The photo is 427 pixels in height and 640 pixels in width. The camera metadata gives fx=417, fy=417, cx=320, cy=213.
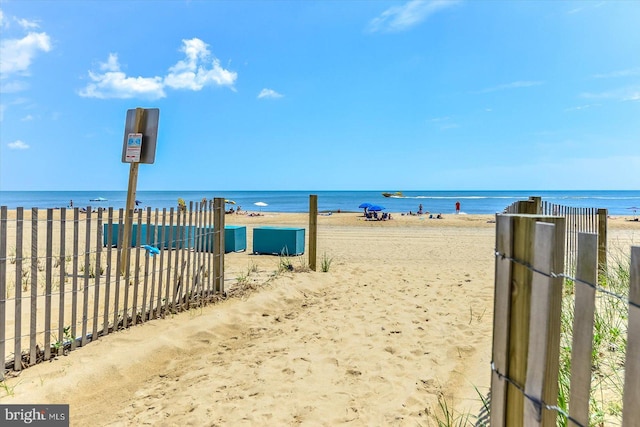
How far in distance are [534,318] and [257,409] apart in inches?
91.7

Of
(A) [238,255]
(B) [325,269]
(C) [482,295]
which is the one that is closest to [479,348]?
(C) [482,295]

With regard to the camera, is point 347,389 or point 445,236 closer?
point 347,389

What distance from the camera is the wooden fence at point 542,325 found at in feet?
3.98

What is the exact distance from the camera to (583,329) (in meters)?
1.39

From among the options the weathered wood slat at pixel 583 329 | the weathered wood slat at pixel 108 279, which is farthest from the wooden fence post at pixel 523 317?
the weathered wood slat at pixel 108 279

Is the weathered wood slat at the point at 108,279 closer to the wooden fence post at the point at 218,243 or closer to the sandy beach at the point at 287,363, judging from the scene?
the sandy beach at the point at 287,363

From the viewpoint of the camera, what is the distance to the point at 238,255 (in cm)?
1052

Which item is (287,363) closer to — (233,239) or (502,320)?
(502,320)

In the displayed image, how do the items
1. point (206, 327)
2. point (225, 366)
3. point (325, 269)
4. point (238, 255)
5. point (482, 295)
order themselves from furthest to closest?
point (238, 255) → point (325, 269) → point (482, 295) → point (206, 327) → point (225, 366)

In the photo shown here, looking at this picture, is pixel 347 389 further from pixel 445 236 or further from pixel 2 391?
pixel 445 236

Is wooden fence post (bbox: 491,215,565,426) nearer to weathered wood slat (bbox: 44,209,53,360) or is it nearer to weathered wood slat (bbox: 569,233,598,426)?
weathered wood slat (bbox: 569,233,598,426)

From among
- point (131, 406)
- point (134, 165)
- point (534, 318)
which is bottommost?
point (131, 406)

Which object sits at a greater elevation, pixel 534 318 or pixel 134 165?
pixel 134 165

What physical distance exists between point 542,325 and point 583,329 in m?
0.17
